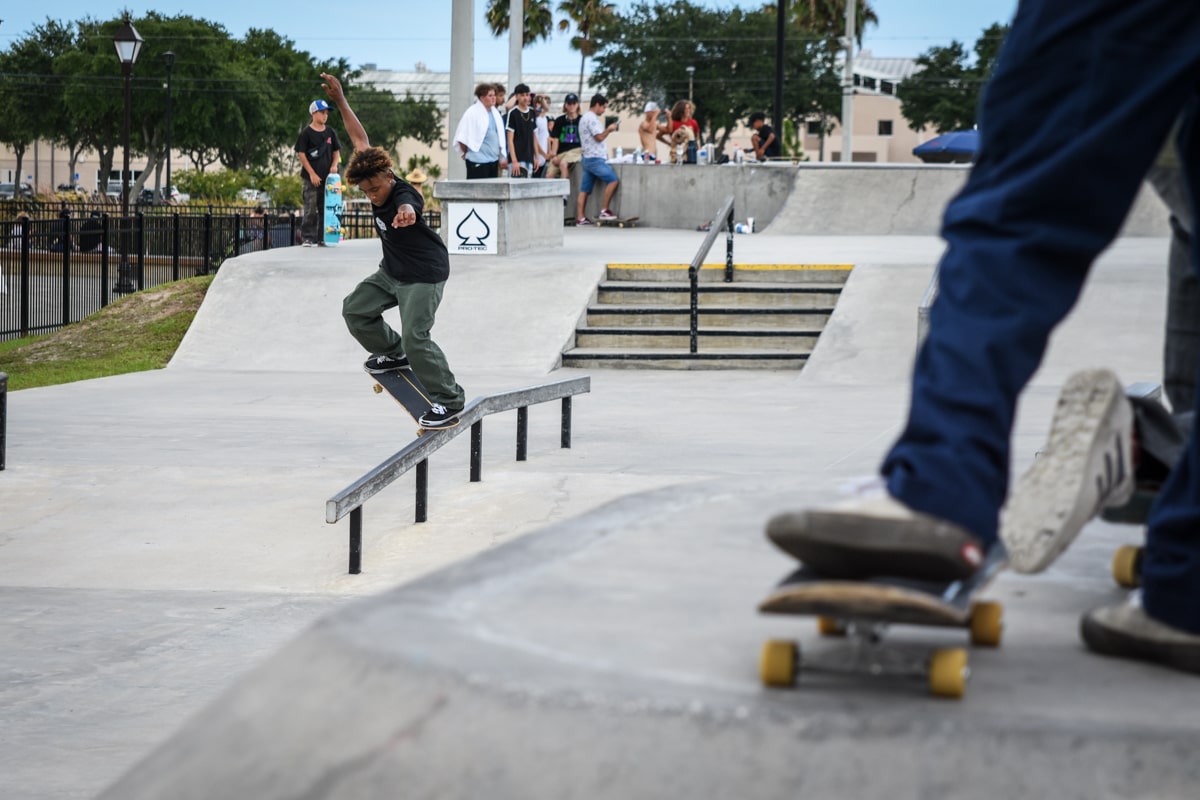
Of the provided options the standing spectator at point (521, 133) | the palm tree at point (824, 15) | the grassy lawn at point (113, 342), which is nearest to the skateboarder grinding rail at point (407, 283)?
the grassy lawn at point (113, 342)

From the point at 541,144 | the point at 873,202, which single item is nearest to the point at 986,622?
the point at 541,144

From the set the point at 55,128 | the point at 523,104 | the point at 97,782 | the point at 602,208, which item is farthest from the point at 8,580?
the point at 55,128

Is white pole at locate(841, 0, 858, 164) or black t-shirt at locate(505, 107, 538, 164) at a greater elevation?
white pole at locate(841, 0, 858, 164)

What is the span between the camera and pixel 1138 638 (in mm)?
1909

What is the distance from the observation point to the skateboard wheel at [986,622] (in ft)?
6.49

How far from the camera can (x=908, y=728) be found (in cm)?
162

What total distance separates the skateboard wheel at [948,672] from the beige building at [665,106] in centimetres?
8655

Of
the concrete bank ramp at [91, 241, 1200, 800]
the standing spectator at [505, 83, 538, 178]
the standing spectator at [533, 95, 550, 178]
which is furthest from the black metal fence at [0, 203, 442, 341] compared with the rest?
the concrete bank ramp at [91, 241, 1200, 800]

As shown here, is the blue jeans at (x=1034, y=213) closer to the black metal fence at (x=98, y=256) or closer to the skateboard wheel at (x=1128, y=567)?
the skateboard wheel at (x=1128, y=567)

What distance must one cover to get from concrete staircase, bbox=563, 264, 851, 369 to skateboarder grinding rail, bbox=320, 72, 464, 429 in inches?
238

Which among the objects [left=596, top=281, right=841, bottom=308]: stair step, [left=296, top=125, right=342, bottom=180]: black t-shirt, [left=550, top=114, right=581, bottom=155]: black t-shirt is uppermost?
[left=550, top=114, right=581, bottom=155]: black t-shirt

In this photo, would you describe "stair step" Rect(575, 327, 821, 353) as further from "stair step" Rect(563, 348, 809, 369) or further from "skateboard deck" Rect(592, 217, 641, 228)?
"skateboard deck" Rect(592, 217, 641, 228)

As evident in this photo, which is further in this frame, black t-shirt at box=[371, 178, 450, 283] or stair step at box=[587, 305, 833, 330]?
stair step at box=[587, 305, 833, 330]

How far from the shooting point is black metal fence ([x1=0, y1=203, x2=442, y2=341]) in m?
19.9
